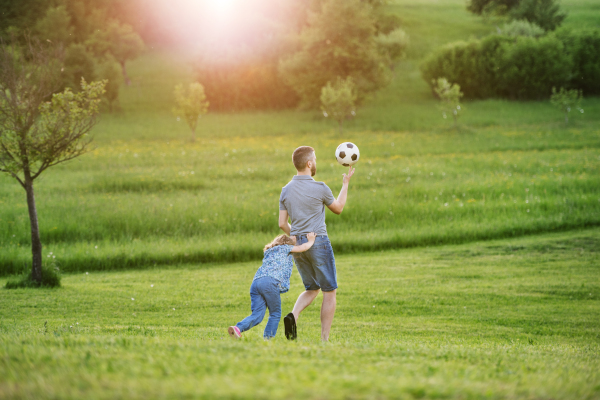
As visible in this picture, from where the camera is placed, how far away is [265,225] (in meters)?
15.5

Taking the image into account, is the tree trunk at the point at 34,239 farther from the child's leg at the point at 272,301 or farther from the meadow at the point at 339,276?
the child's leg at the point at 272,301

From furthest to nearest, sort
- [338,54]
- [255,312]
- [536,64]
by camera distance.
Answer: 1. [536,64]
2. [338,54]
3. [255,312]

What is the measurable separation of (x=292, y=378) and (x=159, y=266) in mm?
10167

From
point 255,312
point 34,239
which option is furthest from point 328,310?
point 34,239

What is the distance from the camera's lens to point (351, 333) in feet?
25.0

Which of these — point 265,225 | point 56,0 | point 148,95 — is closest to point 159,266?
point 265,225

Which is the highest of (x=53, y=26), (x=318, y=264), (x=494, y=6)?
(x=494, y=6)

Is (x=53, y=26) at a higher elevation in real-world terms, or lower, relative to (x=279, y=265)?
higher

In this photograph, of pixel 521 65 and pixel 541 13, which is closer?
pixel 521 65

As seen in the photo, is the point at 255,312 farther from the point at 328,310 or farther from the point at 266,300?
the point at 328,310

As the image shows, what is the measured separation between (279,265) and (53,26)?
170 feet

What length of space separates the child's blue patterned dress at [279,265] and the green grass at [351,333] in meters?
0.71

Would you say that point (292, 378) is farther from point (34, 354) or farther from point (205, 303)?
point (205, 303)

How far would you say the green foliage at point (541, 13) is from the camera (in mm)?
66375
